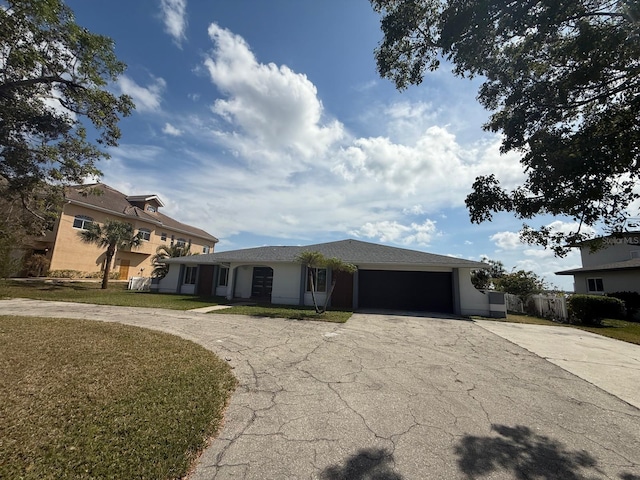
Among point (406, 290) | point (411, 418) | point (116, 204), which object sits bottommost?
point (411, 418)

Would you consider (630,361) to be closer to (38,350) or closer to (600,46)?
(600,46)

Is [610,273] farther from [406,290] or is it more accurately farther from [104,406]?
[104,406]

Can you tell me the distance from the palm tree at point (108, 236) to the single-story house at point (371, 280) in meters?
8.14

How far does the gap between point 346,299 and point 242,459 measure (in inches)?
580

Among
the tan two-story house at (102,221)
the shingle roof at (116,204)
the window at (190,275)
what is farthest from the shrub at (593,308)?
the shingle roof at (116,204)

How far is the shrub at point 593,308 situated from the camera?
558 inches

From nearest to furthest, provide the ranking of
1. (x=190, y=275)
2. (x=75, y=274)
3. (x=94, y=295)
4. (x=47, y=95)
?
(x=47, y=95) < (x=94, y=295) < (x=190, y=275) < (x=75, y=274)

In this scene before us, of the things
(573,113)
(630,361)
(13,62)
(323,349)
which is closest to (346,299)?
(323,349)

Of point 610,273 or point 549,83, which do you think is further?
point 610,273

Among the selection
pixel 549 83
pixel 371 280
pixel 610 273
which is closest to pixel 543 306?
pixel 610 273

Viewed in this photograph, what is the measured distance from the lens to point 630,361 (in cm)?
737

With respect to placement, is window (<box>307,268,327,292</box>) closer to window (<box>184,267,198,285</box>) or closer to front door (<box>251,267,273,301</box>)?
front door (<box>251,267,273,301</box>)

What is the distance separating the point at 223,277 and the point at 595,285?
28963mm

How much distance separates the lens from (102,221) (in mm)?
26859
